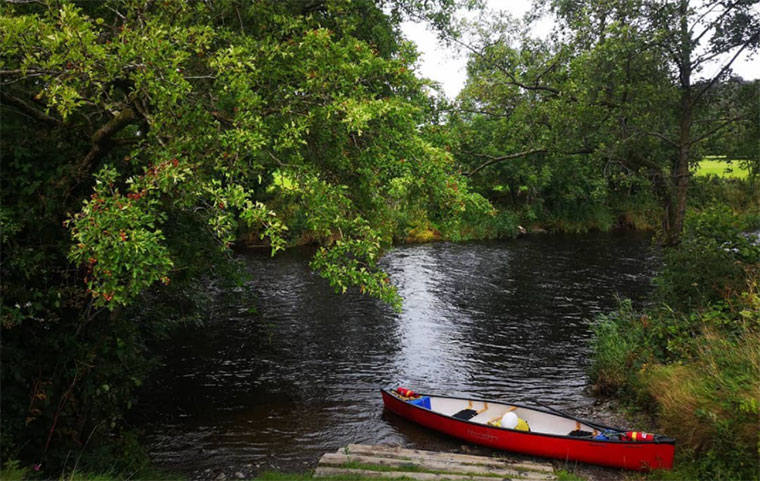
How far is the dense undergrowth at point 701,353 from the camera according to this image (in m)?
8.16

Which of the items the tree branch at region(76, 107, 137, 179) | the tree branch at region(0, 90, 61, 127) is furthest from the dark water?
the tree branch at region(0, 90, 61, 127)

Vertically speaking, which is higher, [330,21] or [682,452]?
[330,21]

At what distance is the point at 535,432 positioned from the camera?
32.4ft

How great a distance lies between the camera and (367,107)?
732 cm

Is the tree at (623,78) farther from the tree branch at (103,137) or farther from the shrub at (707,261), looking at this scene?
the tree branch at (103,137)

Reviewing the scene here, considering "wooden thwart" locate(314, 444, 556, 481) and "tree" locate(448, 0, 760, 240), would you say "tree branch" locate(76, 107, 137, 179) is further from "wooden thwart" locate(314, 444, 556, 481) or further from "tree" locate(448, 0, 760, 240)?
"tree" locate(448, 0, 760, 240)

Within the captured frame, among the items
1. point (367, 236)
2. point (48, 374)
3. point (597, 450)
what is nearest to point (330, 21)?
point (367, 236)

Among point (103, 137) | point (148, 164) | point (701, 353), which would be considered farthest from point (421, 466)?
point (103, 137)

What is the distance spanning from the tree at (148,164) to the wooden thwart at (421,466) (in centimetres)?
266

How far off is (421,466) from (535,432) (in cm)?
251

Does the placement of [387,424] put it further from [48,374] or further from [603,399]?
[48,374]

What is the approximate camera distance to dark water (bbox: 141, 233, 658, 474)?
35.2 ft

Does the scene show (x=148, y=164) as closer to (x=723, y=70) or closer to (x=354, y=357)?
(x=354, y=357)

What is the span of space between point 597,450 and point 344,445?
4.56 m
